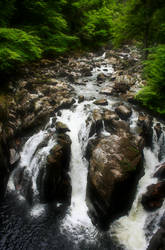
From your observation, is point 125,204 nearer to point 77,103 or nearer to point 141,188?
point 141,188

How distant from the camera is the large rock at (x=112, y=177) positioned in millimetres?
6316

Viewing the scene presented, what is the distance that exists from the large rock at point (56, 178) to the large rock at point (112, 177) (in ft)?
3.68

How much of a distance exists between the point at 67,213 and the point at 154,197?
3.55 metres

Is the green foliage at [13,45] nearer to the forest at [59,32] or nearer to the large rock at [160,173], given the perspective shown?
the forest at [59,32]

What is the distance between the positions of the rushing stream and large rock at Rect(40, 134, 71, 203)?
311mm

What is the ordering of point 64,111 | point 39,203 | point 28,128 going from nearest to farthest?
point 39,203 → point 28,128 → point 64,111

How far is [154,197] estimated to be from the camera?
21.5 feet

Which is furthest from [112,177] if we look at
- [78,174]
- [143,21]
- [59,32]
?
[143,21]

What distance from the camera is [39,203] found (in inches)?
281

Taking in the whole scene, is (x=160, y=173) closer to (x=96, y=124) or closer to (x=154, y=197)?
(x=154, y=197)

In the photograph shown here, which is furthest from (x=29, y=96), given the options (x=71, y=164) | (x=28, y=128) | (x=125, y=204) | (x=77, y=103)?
(x=125, y=204)

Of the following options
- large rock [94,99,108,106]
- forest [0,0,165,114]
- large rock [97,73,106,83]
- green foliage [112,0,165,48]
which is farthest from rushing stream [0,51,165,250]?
green foliage [112,0,165,48]

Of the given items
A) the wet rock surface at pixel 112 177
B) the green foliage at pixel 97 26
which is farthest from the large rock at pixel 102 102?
the green foliage at pixel 97 26

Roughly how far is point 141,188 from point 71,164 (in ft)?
10.7
